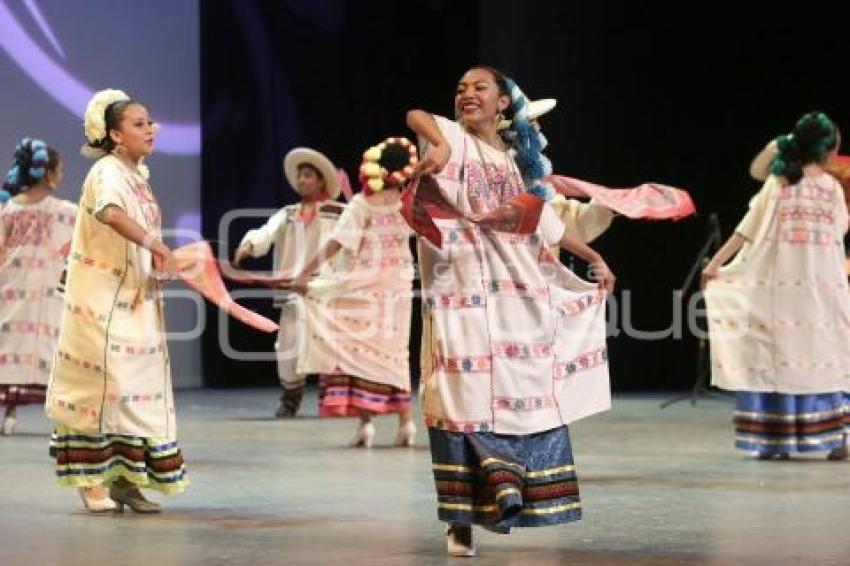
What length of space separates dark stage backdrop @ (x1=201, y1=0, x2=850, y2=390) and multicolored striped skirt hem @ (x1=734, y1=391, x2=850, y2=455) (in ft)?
14.6

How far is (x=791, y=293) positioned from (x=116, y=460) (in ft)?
10.9

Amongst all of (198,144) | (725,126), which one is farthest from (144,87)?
(725,126)

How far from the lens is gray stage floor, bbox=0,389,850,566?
4.80 metres

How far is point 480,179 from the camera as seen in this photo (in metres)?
4.82

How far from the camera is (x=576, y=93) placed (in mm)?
12625

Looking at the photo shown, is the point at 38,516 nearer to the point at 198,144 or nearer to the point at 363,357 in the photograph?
the point at 363,357

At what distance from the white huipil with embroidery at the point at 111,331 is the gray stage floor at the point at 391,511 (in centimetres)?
33

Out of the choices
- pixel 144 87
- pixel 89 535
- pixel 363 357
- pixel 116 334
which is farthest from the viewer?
pixel 144 87

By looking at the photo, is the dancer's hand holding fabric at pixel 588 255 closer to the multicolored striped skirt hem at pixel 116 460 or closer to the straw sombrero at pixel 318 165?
the multicolored striped skirt hem at pixel 116 460

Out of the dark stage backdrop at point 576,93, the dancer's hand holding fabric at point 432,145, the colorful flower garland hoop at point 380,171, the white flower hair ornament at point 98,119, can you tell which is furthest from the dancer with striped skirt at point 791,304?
the dark stage backdrop at point 576,93

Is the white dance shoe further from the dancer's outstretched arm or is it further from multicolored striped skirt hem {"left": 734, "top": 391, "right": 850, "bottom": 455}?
the dancer's outstretched arm

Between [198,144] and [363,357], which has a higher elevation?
[198,144]

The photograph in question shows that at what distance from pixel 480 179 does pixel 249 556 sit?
3.91ft

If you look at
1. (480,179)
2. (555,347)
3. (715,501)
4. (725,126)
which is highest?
(725,126)
